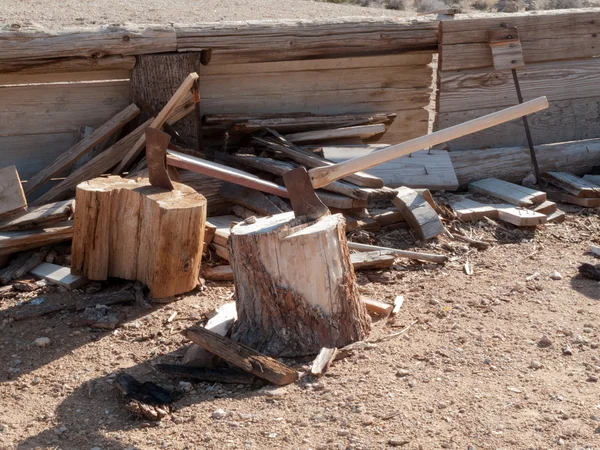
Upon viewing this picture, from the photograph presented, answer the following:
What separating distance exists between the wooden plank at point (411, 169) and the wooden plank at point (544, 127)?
1.98 ft

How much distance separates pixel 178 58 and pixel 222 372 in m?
3.13

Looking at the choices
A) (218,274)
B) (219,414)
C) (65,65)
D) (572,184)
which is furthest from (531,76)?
(219,414)

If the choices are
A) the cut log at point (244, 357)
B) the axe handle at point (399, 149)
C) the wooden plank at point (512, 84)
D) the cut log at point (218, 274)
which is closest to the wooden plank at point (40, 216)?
the cut log at point (218, 274)

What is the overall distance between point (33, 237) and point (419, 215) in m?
2.79

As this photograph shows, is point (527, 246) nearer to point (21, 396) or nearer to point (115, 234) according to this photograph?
point (115, 234)

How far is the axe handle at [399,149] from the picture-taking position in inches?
162

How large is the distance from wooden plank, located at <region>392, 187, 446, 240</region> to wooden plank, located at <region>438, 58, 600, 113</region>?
1.54m

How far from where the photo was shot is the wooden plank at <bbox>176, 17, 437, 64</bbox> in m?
6.23

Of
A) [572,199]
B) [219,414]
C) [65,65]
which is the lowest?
[219,414]

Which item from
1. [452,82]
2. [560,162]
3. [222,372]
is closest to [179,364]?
[222,372]

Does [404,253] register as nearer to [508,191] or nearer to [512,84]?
[508,191]

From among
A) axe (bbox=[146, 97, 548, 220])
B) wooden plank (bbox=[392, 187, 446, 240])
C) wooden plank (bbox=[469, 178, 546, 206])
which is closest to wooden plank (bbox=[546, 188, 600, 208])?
wooden plank (bbox=[469, 178, 546, 206])

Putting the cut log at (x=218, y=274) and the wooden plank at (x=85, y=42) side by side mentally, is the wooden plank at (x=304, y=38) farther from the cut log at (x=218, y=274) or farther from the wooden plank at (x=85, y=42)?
the cut log at (x=218, y=274)

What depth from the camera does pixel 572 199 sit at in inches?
264
